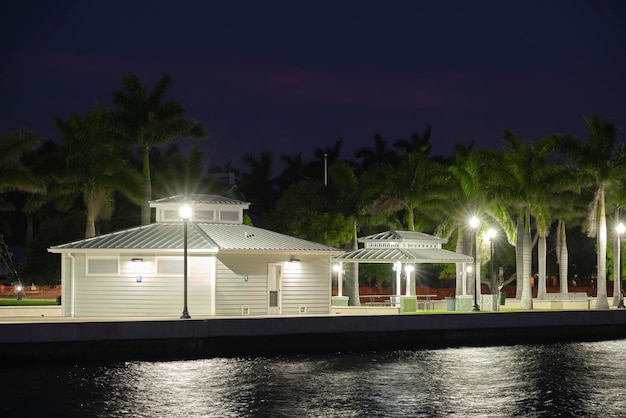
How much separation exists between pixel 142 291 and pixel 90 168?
14.2 meters

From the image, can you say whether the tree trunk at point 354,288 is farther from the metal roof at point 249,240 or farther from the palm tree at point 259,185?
the palm tree at point 259,185

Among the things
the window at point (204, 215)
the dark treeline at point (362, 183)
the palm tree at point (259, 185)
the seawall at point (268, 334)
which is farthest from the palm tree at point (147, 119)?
the palm tree at point (259, 185)

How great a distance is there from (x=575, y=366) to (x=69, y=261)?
74.5 ft

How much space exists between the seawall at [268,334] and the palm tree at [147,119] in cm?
1917

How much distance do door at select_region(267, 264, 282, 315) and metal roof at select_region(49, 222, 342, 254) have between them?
1112 mm

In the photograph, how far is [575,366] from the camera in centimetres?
4481

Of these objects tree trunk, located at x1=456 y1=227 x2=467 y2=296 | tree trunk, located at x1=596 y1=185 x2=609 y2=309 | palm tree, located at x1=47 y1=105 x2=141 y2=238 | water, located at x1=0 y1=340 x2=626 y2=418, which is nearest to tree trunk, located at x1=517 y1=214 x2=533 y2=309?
tree trunk, located at x1=456 y1=227 x2=467 y2=296

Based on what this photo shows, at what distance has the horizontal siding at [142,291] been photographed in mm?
48219

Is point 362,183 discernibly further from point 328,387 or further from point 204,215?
point 328,387

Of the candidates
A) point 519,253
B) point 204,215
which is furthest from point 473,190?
point 204,215

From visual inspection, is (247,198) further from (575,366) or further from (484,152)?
(575,366)

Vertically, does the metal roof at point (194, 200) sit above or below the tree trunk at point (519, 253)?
above

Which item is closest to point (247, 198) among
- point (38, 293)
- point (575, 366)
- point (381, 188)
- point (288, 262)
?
point (38, 293)

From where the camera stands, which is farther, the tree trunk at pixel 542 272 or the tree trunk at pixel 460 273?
the tree trunk at pixel 542 272
